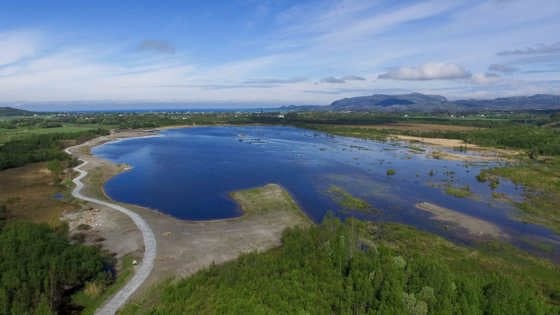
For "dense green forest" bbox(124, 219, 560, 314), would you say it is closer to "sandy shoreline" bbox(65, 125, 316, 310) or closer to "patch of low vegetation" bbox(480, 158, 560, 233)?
"sandy shoreline" bbox(65, 125, 316, 310)

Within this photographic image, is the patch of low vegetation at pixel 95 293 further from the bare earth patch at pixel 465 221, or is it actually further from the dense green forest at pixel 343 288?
the bare earth patch at pixel 465 221

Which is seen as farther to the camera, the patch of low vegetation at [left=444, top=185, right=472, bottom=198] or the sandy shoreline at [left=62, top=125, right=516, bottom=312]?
the patch of low vegetation at [left=444, top=185, right=472, bottom=198]

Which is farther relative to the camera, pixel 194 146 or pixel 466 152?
pixel 194 146

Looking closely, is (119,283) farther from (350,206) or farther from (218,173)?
(218,173)

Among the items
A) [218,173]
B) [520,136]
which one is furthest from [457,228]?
[520,136]

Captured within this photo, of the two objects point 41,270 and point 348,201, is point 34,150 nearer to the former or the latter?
point 41,270

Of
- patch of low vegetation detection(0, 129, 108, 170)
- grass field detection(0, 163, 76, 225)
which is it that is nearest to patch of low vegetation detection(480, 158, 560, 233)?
grass field detection(0, 163, 76, 225)

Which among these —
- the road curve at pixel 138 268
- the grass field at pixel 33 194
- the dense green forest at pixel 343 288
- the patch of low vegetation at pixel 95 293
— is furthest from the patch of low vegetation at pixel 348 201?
the grass field at pixel 33 194

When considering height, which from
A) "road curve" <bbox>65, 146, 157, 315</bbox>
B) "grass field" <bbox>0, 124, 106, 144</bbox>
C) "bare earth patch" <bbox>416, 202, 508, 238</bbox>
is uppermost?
"grass field" <bbox>0, 124, 106, 144</bbox>
